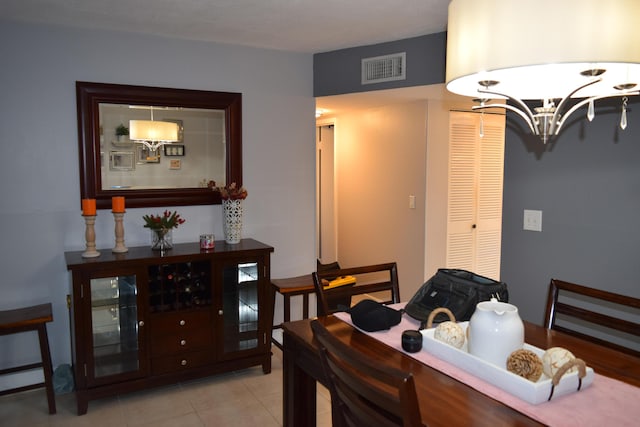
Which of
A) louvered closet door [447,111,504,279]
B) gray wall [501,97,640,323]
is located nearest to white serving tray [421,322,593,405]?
gray wall [501,97,640,323]

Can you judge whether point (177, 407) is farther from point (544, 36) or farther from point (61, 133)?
point (544, 36)

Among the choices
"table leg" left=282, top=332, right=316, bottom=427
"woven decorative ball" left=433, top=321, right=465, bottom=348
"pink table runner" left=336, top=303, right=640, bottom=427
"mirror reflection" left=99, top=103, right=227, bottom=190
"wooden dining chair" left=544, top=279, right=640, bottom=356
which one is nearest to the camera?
"pink table runner" left=336, top=303, right=640, bottom=427

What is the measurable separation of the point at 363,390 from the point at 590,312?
1223 millimetres

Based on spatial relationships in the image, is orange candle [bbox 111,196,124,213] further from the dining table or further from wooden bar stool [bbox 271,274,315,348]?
the dining table

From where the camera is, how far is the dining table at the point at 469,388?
131 centimetres

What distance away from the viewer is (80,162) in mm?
3225

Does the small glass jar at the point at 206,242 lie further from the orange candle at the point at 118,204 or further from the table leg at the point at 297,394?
the table leg at the point at 297,394

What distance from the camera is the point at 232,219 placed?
11.5ft

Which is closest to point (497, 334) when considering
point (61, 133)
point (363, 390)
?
point (363, 390)

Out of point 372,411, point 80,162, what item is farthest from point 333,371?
point 80,162

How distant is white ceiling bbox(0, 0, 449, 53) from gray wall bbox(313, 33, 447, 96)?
0.08 m

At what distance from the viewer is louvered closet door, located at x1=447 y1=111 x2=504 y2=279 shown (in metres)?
4.56

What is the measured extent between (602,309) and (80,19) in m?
3.38

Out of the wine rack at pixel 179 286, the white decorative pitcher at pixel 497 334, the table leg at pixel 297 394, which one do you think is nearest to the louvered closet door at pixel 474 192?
the wine rack at pixel 179 286
